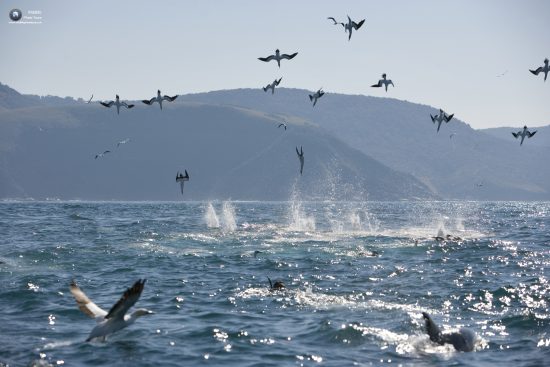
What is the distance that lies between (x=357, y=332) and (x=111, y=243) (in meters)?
26.8

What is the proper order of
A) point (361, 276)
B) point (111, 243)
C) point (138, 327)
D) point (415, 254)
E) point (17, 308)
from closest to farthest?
point (138, 327) → point (17, 308) → point (361, 276) → point (415, 254) → point (111, 243)

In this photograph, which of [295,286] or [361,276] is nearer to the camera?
[295,286]

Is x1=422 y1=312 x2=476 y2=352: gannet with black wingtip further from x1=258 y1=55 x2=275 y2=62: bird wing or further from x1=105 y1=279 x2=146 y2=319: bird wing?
x1=258 y1=55 x2=275 y2=62: bird wing

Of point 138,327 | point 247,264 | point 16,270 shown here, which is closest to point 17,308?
point 138,327

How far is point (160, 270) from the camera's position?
99.1 ft

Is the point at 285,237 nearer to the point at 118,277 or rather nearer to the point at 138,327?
the point at 118,277

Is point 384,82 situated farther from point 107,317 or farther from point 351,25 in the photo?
point 107,317

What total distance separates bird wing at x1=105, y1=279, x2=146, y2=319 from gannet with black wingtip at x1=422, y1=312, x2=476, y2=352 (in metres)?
7.48

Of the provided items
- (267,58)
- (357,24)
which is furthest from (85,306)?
(357,24)

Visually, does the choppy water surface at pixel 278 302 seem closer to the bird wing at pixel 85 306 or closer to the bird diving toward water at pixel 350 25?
the bird wing at pixel 85 306

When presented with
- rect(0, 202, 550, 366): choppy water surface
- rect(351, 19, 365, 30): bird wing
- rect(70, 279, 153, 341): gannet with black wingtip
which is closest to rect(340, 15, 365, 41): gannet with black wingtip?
rect(351, 19, 365, 30): bird wing

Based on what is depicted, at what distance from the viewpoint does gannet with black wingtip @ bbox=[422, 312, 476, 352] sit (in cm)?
1696

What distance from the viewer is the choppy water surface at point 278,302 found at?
53.3 ft

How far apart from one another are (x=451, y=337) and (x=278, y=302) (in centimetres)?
690
